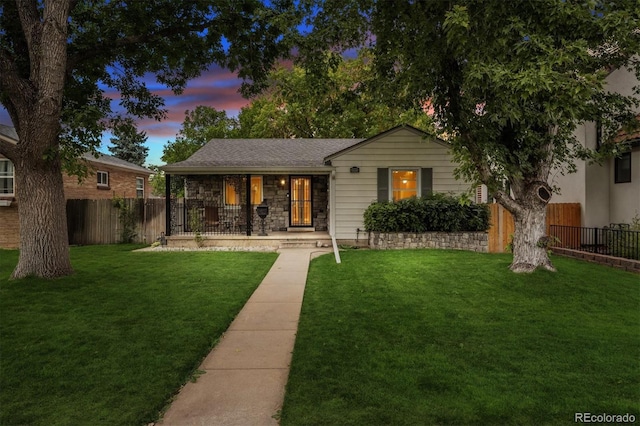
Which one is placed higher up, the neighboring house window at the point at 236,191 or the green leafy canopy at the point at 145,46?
the green leafy canopy at the point at 145,46

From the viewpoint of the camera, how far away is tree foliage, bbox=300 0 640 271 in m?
5.32

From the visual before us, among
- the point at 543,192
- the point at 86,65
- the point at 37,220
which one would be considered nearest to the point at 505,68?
the point at 543,192

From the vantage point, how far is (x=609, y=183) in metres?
10.6

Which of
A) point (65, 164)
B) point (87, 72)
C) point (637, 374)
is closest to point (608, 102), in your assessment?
point (637, 374)

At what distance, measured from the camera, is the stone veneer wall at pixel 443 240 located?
36.1 ft

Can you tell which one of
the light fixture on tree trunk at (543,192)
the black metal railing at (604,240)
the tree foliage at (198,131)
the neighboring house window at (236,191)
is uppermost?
the tree foliage at (198,131)

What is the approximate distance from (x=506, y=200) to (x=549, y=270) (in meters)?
1.61

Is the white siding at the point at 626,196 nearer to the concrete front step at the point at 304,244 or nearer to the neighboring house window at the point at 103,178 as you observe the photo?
the concrete front step at the point at 304,244

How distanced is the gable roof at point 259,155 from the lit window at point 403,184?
100 inches

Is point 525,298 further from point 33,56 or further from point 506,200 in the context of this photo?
point 33,56

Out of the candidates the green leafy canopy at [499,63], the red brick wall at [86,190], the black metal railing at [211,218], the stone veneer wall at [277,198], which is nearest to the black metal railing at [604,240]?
the green leafy canopy at [499,63]

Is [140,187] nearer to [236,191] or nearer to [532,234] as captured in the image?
[236,191]

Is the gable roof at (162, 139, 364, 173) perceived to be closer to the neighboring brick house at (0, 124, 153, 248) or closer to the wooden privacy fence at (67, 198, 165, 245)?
the wooden privacy fence at (67, 198, 165, 245)

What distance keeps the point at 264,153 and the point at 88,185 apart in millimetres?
9202
